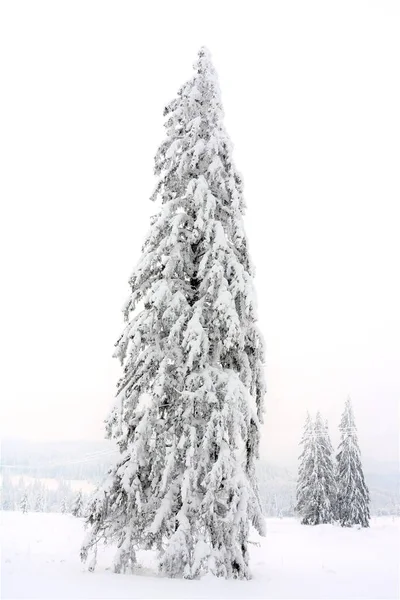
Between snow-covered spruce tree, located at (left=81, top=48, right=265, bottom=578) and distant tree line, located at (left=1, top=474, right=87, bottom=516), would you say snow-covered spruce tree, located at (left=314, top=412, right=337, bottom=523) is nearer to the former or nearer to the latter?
snow-covered spruce tree, located at (left=81, top=48, right=265, bottom=578)

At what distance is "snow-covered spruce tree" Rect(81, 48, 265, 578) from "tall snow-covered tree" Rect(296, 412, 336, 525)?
4556 cm

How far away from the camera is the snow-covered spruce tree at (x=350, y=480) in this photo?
160 feet

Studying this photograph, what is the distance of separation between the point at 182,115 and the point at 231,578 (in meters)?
12.2

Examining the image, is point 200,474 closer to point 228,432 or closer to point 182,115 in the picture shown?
point 228,432

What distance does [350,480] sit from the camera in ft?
168

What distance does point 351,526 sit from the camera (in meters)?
47.6

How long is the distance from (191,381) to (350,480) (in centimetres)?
4657

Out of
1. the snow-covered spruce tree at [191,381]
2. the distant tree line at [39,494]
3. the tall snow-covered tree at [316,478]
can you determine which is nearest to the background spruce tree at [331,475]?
the tall snow-covered tree at [316,478]

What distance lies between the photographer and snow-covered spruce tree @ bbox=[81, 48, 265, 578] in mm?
10781

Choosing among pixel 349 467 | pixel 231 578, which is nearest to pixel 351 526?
pixel 349 467

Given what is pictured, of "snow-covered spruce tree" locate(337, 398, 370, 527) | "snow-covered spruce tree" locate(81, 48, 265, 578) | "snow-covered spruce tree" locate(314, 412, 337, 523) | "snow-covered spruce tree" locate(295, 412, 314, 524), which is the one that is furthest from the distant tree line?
"snow-covered spruce tree" locate(81, 48, 265, 578)

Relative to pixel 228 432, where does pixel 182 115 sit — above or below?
above

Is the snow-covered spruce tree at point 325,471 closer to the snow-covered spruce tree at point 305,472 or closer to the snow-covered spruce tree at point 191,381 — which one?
the snow-covered spruce tree at point 305,472

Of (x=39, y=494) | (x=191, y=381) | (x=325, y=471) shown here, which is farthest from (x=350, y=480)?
(x=39, y=494)
